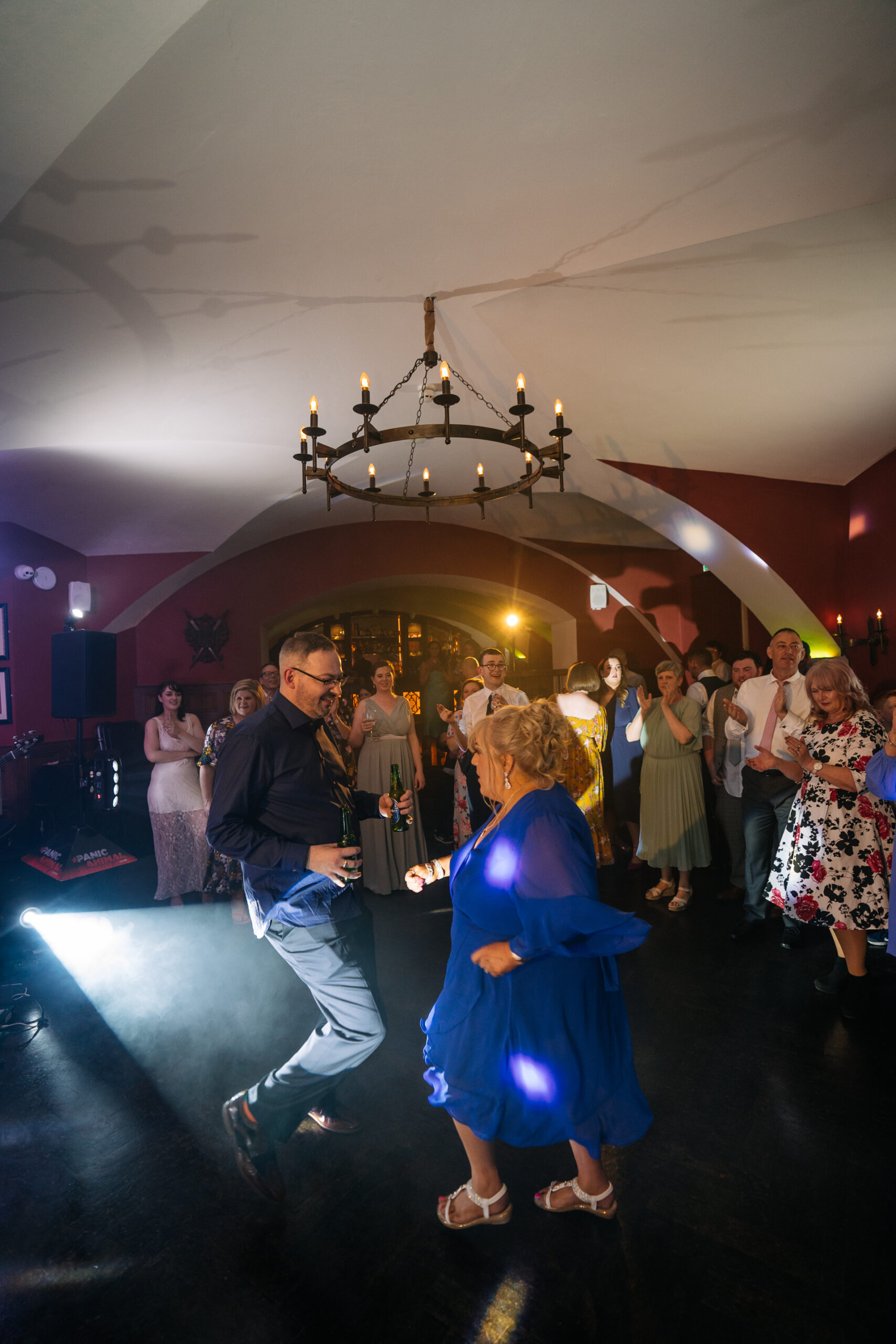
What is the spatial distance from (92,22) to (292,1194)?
325cm

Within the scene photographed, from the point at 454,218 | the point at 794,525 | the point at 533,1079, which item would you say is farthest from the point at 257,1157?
the point at 794,525

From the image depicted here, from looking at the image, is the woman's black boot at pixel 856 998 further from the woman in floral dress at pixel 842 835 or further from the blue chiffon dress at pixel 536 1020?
the blue chiffon dress at pixel 536 1020

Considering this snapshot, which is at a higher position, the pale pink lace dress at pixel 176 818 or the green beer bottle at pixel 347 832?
the green beer bottle at pixel 347 832

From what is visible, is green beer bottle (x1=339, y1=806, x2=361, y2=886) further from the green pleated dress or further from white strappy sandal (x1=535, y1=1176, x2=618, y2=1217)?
the green pleated dress

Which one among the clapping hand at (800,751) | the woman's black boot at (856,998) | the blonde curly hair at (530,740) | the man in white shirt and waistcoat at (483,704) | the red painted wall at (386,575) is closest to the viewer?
the blonde curly hair at (530,740)

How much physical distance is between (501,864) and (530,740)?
1.02 feet

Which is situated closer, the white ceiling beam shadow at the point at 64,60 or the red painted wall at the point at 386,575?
the white ceiling beam shadow at the point at 64,60

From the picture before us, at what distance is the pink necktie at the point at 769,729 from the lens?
11.6 feet

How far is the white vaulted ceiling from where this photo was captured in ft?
6.20

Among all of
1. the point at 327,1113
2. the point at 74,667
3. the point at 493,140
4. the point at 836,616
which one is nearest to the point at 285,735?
the point at 327,1113

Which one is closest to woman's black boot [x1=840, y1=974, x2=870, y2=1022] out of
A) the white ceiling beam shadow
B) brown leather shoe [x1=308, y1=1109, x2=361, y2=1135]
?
brown leather shoe [x1=308, y1=1109, x2=361, y2=1135]

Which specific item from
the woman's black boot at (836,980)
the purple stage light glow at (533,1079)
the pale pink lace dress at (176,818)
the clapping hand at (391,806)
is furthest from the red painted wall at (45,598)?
the woman's black boot at (836,980)

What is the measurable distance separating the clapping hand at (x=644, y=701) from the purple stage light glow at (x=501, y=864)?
3230 mm

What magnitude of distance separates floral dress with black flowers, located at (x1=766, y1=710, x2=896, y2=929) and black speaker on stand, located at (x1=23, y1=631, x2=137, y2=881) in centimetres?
417
